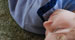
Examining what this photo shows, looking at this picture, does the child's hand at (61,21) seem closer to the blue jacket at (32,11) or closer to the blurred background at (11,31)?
the blue jacket at (32,11)

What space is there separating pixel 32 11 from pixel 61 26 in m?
0.17

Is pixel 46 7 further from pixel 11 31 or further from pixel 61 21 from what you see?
pixel 11 31

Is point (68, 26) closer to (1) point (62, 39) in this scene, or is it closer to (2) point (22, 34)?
(1) point (62, 39)

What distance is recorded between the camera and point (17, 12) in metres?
0.73

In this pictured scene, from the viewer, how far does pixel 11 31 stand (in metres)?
0.74

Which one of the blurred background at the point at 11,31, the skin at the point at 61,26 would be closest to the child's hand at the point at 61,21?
the skin at the point at 61,26

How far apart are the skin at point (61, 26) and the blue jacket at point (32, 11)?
6 cm

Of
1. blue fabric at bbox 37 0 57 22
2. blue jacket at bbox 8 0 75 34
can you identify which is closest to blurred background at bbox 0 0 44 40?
blue jacket at bbox 8 0 75 34

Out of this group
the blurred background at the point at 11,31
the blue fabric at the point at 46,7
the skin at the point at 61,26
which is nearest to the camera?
the skin at the point at 61,26

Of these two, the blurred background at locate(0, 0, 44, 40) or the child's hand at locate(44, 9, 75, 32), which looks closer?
the child's hand at locate(44, 9, 75, 32)

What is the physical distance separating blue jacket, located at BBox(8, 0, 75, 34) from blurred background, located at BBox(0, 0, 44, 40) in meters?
0.03

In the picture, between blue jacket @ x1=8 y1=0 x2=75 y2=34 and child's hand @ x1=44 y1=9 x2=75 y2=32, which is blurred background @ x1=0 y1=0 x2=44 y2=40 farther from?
child's hand @ x1=44 y1=9 x2=75 y2=32

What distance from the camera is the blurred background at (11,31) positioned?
719 mm

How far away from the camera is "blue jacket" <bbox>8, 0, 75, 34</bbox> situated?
0.62 metres
